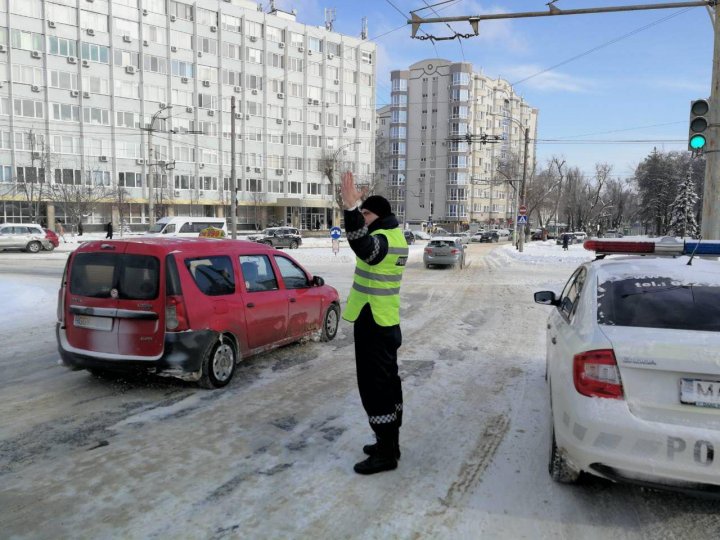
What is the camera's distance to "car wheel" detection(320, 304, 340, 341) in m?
8.08

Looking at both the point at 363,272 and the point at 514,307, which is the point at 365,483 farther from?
the point at 514,307

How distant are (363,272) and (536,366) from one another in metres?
4.06

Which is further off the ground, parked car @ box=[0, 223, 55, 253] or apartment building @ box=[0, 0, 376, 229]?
apartment building @ box=[0, 0, 376, 229]

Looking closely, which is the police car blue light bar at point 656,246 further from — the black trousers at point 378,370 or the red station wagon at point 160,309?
the red station wagon at point 160,309

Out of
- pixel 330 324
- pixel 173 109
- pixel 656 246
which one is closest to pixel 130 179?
pixel 173 109

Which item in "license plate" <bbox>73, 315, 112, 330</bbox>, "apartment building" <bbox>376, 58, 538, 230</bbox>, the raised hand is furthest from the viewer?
"apartment building" <bbox>376, 58, 538, 230</bbox>

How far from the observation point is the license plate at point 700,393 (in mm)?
2959

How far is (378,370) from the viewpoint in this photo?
3775 mm

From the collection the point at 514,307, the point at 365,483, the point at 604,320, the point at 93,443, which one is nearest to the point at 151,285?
the point at 93,443

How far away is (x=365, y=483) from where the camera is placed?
3.68 metres

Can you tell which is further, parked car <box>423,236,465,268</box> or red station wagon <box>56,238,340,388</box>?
parked car <box>423,236,465,268</box>

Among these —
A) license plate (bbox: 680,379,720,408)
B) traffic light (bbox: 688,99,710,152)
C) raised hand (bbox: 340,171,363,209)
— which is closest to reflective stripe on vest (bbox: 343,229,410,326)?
raised hand (bbox: 340,171,363,209)

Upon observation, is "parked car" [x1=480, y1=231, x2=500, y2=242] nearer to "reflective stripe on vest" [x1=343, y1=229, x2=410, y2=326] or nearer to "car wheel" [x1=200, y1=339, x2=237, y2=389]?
"car wheel" [x1=200, y1=339, x2=237, y2=389]

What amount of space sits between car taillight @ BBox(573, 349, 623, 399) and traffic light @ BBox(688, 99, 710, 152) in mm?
8960
